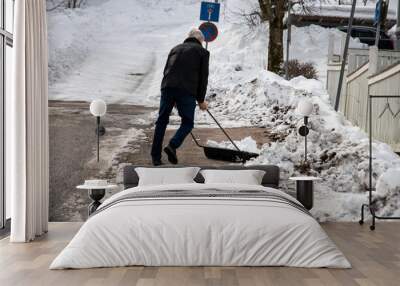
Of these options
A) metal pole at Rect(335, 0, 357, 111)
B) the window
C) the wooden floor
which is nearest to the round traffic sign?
metal pole at Rect(335, 0, 357, 111)

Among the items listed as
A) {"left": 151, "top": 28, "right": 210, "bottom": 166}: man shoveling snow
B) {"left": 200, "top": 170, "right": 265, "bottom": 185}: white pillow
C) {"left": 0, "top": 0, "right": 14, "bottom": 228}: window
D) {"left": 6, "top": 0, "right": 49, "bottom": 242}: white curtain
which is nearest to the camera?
{"left": 6, "top": 0, "right": 49, "bottom": 242}: white curtain

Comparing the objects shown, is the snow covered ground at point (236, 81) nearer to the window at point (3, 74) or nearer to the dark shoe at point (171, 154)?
the dark shoe at point (171, 154)

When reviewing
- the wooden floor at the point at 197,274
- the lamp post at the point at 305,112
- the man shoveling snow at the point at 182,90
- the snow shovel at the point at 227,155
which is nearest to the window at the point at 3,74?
the wooden floor at the point at 197,274

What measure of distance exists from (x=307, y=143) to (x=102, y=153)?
2.45 metres

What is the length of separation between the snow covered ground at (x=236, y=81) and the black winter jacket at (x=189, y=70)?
256mm

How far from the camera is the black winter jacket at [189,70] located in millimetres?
6156

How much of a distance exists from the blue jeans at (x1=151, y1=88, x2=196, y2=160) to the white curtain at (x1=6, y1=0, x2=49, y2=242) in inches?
54.3

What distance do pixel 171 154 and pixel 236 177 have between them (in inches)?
36.9

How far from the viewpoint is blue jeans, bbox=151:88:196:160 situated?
245 inches

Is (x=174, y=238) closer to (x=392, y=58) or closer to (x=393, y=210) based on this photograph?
(x=393, y=210)

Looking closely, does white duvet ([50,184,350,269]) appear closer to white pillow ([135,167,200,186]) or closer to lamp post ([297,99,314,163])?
white pillow ([135,167,200,186])

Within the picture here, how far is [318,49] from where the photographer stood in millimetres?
6461

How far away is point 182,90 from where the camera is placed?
621 cm

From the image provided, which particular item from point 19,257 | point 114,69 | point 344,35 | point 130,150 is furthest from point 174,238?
point 344,35
